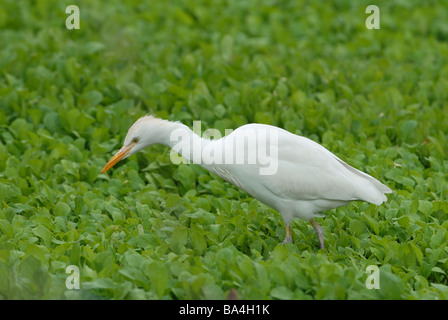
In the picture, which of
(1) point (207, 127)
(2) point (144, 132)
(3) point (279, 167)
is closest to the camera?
(3) point (279, 167)

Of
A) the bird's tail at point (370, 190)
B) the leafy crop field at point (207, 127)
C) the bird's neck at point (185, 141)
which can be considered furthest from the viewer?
the bird's neck at point (185, 141)

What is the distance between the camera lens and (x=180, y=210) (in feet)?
18.8

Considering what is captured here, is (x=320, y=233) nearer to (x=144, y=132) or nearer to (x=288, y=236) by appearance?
(x=288, y=236)

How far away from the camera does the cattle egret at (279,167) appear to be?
4961mm

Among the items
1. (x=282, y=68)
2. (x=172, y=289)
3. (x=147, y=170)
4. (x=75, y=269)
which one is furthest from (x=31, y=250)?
(x=282, y=68)

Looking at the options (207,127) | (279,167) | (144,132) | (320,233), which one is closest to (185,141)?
(144,132)

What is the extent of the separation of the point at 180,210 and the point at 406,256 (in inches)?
70.5

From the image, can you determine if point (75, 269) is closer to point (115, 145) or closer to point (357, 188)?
point (357, 188)

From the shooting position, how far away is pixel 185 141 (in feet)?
16.7

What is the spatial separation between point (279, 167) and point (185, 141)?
678mm

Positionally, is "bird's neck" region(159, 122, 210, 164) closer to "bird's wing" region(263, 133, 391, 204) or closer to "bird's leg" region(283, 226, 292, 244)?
"bird's wing" region(263, 133, 391, 204)

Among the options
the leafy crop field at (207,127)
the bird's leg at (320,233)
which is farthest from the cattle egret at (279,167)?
the leafy crop field at (207,127)

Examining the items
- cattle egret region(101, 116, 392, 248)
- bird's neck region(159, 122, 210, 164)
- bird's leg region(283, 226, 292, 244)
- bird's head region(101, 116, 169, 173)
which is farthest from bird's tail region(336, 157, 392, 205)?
bird's head region(101, 116, 169, 173)

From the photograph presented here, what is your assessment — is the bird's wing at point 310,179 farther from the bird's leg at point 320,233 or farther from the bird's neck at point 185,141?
the bird's neck at point 185,141
